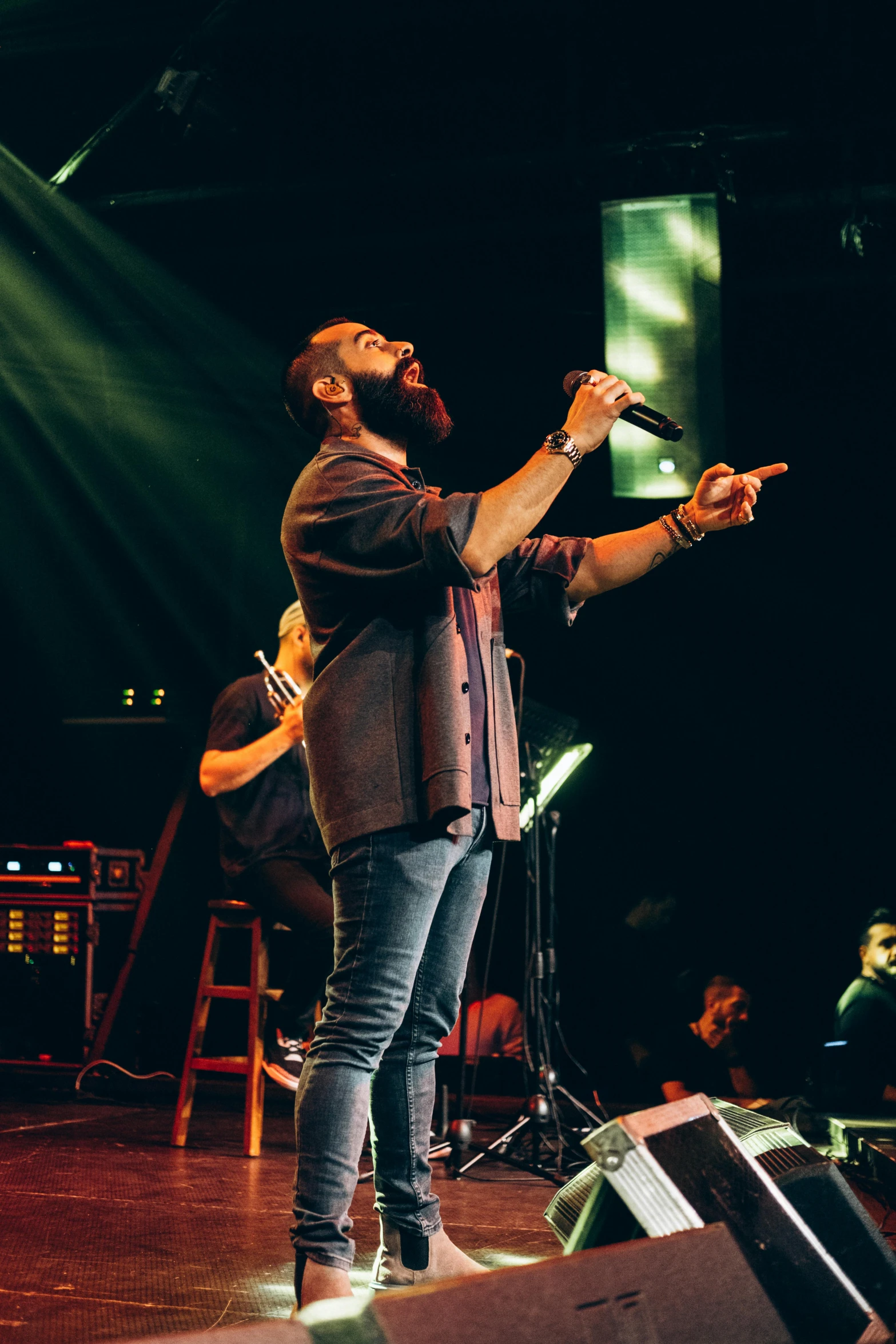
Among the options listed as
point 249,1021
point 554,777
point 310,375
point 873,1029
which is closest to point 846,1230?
point 310,375

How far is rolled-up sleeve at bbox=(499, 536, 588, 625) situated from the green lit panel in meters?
2.38

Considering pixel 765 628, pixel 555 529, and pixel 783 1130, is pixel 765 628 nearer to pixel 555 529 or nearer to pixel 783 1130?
pixel 555 529

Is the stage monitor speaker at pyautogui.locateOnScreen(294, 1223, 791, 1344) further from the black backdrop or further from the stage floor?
the black backdrop

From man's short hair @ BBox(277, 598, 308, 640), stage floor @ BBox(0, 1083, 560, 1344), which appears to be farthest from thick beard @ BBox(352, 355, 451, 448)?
man's short hair @ BBox(277, 598, 308, 640)

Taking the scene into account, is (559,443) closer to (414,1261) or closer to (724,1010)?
(414,1261)

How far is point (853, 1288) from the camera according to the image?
146cm

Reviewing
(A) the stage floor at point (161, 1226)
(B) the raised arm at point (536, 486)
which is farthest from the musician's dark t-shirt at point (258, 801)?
(B) the raised arm at point (536, 486)

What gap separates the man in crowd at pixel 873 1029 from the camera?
475 cm

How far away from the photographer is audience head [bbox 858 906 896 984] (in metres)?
5.17

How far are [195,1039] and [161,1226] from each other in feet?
4.23

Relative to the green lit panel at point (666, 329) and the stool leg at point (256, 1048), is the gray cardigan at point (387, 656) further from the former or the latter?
the green lit panel at point (666, 329)

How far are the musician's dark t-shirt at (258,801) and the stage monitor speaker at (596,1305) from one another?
9.00ft

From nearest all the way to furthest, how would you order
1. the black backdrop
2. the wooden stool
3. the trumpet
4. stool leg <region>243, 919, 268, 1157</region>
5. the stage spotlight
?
stool leg <region>243, 919, 268, 1157</region> → the wooden stool → the stage spotlight → the trumpet → the black backdrop

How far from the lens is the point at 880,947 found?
17.2ft
